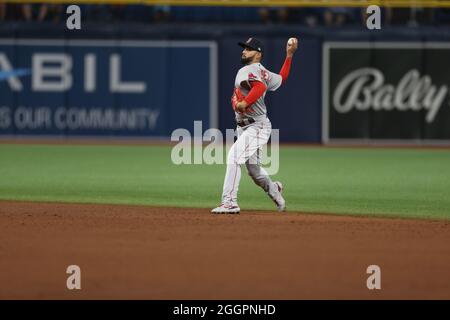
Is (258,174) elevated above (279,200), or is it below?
above

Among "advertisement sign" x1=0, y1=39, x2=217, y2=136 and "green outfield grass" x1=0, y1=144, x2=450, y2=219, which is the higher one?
"advertisement sign" x1=0, y1=39, x2=217, y2=136

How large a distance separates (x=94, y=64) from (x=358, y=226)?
14305 mm

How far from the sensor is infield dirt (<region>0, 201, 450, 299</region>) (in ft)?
24.1

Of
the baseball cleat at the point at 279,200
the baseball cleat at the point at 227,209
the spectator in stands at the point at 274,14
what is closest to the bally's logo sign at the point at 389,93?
the spectator in stands at the point at 274,14

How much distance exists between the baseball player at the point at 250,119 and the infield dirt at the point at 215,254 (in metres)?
0.34

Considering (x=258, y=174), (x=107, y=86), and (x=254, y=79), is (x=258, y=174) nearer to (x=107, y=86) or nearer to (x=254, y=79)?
(x=254, y=79)

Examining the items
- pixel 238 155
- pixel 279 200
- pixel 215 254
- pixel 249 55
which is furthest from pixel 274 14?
pixel 215 254

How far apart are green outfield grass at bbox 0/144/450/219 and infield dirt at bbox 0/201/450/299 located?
1362mm

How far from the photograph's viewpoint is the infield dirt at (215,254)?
7340mm

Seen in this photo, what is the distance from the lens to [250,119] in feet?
38.2

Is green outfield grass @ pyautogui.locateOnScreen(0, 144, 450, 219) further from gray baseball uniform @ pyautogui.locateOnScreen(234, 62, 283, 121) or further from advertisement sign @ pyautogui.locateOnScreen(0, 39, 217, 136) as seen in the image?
gray baseball uniform @ pyautogui.locateOnScreen(234, 62, 283, 121)

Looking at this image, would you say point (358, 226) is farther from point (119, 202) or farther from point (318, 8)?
point (318, 8)

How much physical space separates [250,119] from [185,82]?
12.7m

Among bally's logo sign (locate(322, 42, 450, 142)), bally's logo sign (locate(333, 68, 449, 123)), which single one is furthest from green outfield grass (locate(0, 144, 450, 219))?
bally's logo sign (locate(333, 68, 449, 123))
